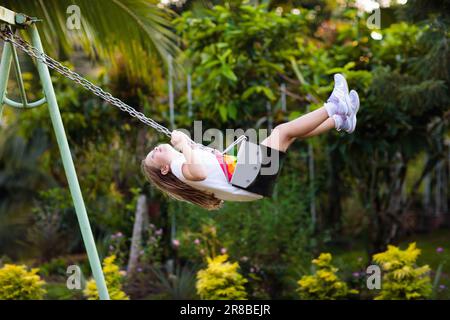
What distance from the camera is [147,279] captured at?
6.77 m

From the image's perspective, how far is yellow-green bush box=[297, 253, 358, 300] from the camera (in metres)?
5.96

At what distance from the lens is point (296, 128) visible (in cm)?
351

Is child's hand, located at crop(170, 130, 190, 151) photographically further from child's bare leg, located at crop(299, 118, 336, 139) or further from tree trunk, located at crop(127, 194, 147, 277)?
tree trunk, located at crop(127, 194, 147, 277)

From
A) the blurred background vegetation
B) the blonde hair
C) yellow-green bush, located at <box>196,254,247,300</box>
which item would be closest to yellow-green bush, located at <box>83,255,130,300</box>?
the blurred background vegetation

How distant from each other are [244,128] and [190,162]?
389 cm

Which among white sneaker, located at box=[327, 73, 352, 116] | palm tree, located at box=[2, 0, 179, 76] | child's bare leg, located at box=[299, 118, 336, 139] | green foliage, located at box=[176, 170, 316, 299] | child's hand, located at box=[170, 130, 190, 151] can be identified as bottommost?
green foliage, located at box=[176, 170, 316, 299]

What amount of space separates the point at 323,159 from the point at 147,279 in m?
2.29

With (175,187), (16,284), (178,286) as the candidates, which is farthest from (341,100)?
(16,284)

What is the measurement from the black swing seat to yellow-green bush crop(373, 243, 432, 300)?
2545 millimetres

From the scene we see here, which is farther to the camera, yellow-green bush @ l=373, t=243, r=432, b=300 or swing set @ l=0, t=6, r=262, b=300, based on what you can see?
yellow-green bush @ l=373, t=243, r=432, b=300
